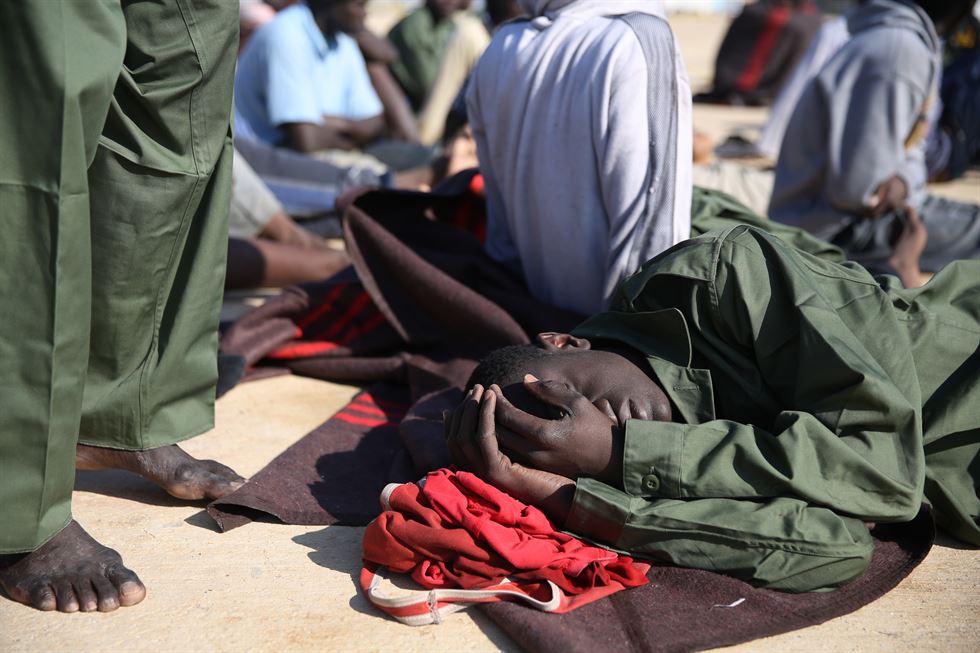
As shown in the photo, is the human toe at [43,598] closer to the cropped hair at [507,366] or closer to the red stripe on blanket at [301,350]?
the cropped hair at [507,366]

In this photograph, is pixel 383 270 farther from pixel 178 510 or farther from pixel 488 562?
pixel 488 562

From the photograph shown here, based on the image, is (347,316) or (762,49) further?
(762,49)

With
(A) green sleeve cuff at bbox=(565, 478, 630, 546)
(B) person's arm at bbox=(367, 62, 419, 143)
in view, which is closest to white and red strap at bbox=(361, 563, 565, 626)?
(A) green sleeve cuff at bbox=(565, 478, 630, 546)

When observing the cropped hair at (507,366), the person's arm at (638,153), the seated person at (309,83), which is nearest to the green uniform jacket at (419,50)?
the seated person at (309,83)

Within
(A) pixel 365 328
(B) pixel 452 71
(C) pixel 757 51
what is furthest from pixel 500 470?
(C) pixel 757 51

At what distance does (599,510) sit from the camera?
2.28 meters

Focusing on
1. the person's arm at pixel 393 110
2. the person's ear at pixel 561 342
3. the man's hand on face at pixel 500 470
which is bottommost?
the person's arm at pixel 393 110

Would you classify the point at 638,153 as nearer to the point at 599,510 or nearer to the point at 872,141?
the point at 599,510

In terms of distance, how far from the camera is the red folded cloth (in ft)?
7.17

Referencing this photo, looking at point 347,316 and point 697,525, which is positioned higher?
point 697,525

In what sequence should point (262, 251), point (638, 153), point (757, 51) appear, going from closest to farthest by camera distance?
point (638, 153), point (262, 251), point (757, 51)

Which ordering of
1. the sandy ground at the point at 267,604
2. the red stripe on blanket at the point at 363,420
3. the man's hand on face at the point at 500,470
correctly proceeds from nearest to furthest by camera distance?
1. the sandy ground at the point at 267,604
2. the man's hand on face at the point at 500,470
3. the red stripe on blanket at the point at 363,420

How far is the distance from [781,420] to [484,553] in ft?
2.39

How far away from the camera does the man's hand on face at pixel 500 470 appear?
2311 mm
